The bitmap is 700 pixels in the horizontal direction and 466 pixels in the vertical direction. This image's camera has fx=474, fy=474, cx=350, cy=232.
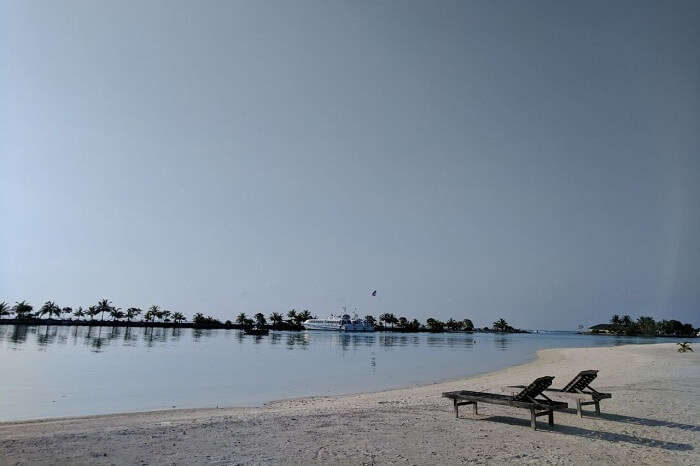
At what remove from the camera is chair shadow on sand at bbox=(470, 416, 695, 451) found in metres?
10.2

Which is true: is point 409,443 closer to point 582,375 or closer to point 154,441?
point 154,441

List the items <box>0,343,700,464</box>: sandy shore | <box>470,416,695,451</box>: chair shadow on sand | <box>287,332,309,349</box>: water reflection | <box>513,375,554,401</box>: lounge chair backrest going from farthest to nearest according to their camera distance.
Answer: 1. <box>287,332,309,349</box>: water reflection
2. <box>513,375,554,401</box>: lounge chair backrest
3. <box>470,416,695,451</box>: chair shadow on sand
4. <box>0,343,700,464</box>: sandy shore

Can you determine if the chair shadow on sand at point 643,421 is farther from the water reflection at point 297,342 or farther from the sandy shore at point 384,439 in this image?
the water reflection at point 297,342

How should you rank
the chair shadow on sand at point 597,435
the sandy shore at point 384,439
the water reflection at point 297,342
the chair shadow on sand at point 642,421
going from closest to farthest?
the sandy shore at point 384,439, the chair shadow on sand at point 597,435, the chair shadow on sand at point 642,421, the water reflection at point 297,342

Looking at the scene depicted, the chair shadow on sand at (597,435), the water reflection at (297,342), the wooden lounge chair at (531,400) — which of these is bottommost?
the water reflection at (297,342)

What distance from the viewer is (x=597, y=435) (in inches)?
439

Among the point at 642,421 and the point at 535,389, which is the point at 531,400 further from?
the point at 642,421

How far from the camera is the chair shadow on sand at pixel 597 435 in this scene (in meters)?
10.2

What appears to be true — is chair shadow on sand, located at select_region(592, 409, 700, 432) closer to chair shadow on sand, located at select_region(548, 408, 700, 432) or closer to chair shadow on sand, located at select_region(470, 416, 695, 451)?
chair shadow on sand, located at select_region(548, 408, 700, 432)

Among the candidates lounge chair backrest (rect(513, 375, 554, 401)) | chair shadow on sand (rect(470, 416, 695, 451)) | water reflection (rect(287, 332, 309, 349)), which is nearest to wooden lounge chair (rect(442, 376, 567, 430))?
lounge chair backrest (rect(513, 375, 554, 401))

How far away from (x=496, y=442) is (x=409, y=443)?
193 centimetres

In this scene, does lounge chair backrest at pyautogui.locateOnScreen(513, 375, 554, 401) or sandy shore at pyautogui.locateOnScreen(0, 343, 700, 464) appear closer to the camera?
sandy shore at pyautogui.locateOnScreen(0, 343, 700, 464)

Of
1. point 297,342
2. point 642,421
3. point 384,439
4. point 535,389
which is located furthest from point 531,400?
point 297,342

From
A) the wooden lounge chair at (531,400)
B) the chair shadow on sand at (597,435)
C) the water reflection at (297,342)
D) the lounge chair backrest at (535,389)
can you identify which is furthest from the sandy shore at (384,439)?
the water reflection at (297,342)
